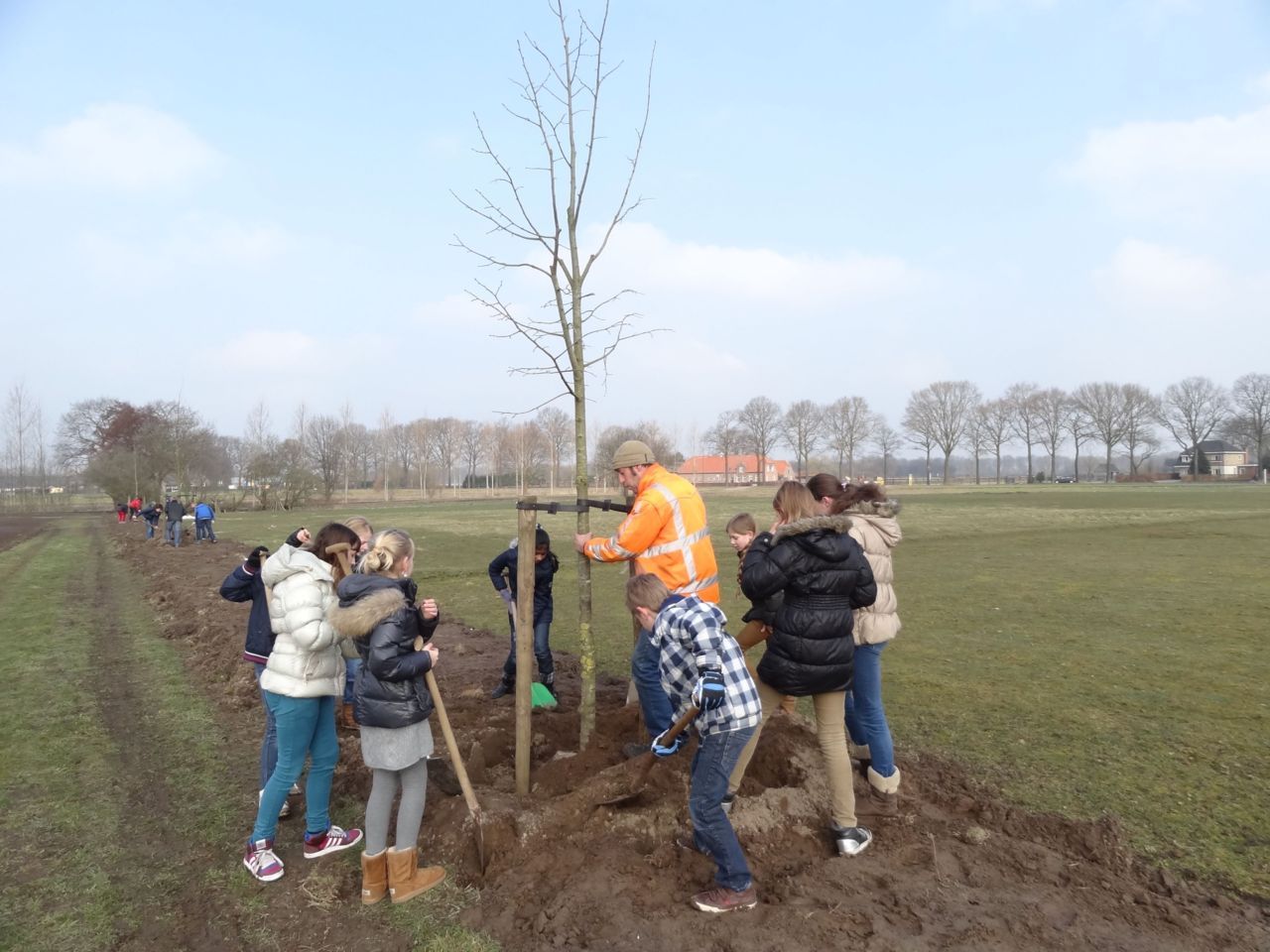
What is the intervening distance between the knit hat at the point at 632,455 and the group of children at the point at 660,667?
2.83ft

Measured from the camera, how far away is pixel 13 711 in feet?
24.2

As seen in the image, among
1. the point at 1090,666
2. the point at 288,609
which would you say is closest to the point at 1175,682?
the point at 1090,666

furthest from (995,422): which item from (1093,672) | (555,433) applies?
(1093,672)

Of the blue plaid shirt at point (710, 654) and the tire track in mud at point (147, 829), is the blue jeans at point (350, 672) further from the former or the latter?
the blue plaid shirt at point (710, 654)

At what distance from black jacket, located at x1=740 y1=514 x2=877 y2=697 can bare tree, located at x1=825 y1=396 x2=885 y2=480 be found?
309 feet

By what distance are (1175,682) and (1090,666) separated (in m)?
0.81

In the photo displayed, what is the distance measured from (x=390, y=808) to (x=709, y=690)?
1.79m

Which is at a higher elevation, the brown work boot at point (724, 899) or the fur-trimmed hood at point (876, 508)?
the fur-trimmed hood at point (876, 508)

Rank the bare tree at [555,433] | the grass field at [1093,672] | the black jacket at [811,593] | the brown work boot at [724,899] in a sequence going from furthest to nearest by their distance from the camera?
the bare tree at [555,433] < the grass field at [1093,672] < the black jacket at [811,593] < the brown work boot at [724,899]

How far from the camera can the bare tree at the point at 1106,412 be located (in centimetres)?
9262

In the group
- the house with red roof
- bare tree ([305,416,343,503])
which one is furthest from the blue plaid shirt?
the house with red roof

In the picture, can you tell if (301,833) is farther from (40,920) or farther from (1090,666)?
(1090,666)

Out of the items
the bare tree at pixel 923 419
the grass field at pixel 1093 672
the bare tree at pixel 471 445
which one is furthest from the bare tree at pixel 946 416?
the grass field at pixel 1093 672

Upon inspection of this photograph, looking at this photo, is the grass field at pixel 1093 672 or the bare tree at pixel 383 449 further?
the bare tree at pixel 383 449
